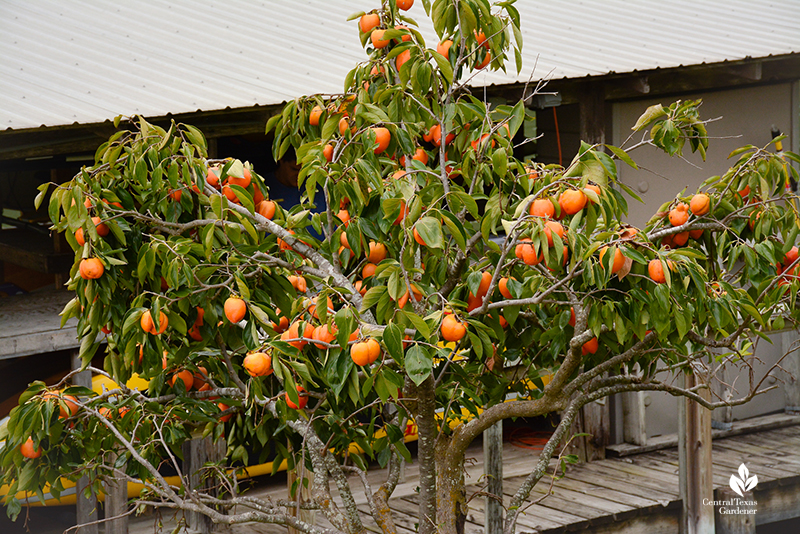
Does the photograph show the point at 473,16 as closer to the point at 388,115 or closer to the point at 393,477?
the point at 388,115

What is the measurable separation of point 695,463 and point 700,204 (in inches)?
138

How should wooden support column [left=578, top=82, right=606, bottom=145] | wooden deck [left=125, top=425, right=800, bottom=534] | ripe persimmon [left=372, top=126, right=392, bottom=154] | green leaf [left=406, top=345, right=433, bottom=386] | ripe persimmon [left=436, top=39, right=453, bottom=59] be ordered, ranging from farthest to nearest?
wooden support column [left=578, top=82, right=606, bottom=145] → wooden deck [left=125, top=425, right=800, bottom=534] → ripe persimmon [left=436, top=39, right=453, bottom=59] → ripe persimmon [left=372, top=126, right=392, bottom=154] → green leaf [left=406, top=345, right=433, bottom=386]

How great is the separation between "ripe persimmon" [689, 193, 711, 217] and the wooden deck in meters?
2.82

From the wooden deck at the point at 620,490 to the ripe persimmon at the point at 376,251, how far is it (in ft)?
9.25

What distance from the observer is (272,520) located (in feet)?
9.52

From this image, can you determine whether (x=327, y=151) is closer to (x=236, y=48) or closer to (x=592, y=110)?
(x=236, y=48)

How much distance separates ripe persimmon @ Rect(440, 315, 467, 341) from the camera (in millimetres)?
2379

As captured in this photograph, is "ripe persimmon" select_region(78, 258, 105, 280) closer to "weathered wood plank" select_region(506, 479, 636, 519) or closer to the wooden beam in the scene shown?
"weathered wood plank" select_region(506, 479, 636, 519)

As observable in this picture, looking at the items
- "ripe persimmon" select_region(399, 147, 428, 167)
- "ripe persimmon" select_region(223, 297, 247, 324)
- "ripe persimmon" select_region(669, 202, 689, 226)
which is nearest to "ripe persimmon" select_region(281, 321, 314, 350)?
"ripe persimmon" select_region(223, 297, 247, 324)

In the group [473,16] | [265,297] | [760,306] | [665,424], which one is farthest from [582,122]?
[265,297]

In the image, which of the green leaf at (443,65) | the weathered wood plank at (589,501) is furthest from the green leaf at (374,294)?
the weathered wood plank at (589,501)

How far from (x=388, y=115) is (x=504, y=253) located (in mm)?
655

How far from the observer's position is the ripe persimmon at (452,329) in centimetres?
238

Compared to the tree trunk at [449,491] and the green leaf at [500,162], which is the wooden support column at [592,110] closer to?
the tree trunk at [449,491]
